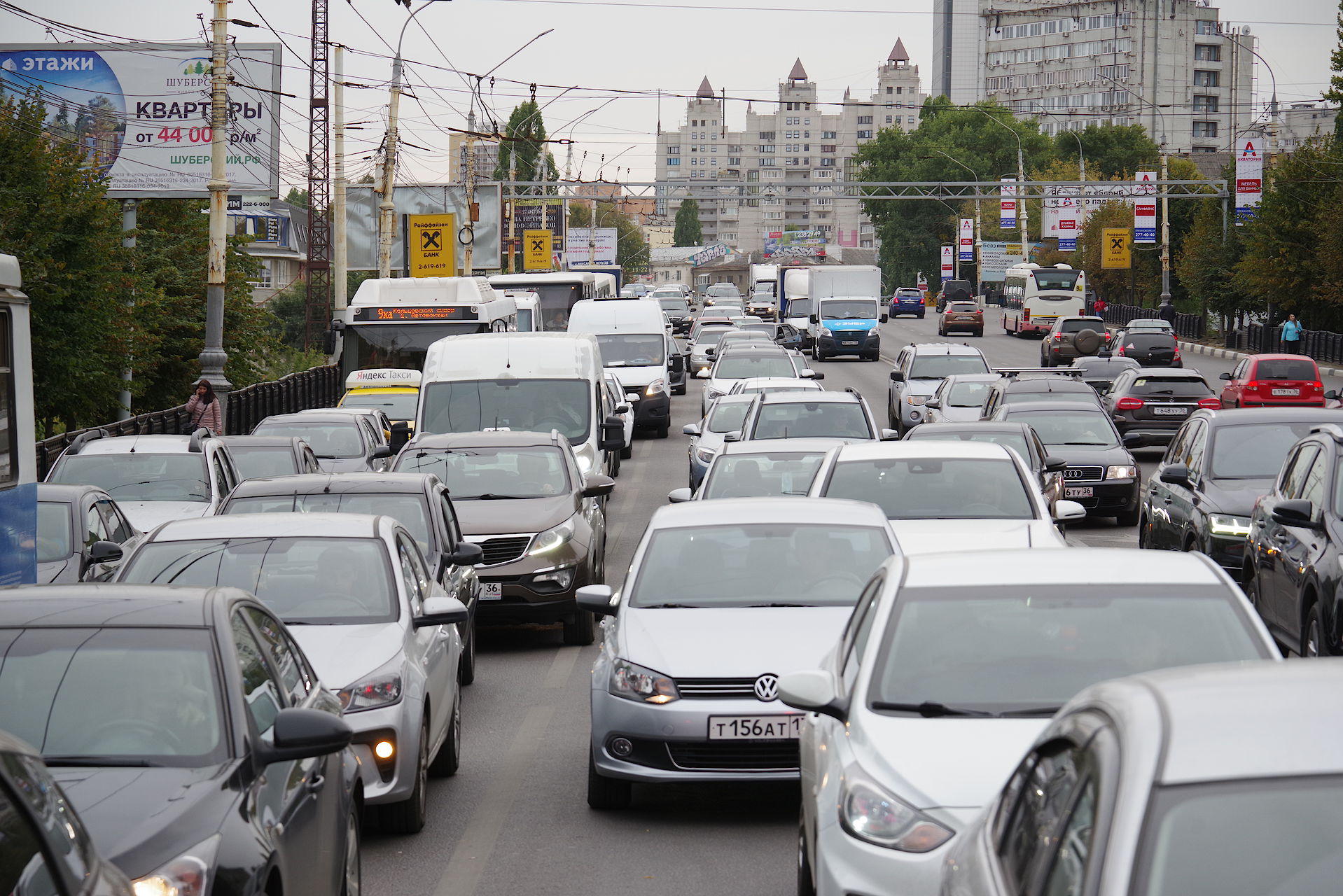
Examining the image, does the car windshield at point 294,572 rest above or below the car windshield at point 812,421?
below

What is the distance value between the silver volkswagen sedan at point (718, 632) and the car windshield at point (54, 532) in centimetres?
549

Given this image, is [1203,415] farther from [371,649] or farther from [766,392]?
[371,649]

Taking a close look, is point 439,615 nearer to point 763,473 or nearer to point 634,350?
point 763,473

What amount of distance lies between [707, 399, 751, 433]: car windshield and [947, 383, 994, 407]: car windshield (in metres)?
4.93

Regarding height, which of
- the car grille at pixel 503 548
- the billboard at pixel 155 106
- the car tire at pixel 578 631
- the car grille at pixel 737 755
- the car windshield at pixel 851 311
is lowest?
the car tire at pixel 578 631

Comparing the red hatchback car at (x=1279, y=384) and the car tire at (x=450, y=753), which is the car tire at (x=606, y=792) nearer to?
the car tire at (x=450, y=753)

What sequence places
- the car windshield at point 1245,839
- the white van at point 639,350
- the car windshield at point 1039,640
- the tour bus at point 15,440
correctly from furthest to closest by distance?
the white van at point 639,350
the tour bus at point 15,440
the car windshield at point 1039,640
the car windshield at point 1245,839

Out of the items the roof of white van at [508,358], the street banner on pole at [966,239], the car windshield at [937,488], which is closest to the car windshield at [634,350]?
the roof of white van at [508,358]

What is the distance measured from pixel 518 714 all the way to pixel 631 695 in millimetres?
2968

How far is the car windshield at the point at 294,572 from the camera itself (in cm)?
855

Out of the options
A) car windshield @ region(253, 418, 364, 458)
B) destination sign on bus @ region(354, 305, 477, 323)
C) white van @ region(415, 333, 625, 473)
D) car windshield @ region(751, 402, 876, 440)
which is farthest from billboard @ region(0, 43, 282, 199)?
car windshield @ region(751, 402, 876, 440)

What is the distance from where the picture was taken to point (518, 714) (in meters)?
10.7

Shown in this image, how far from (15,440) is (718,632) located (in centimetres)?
439

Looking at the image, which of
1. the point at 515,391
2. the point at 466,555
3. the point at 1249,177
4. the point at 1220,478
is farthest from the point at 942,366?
the point at 1249,177
